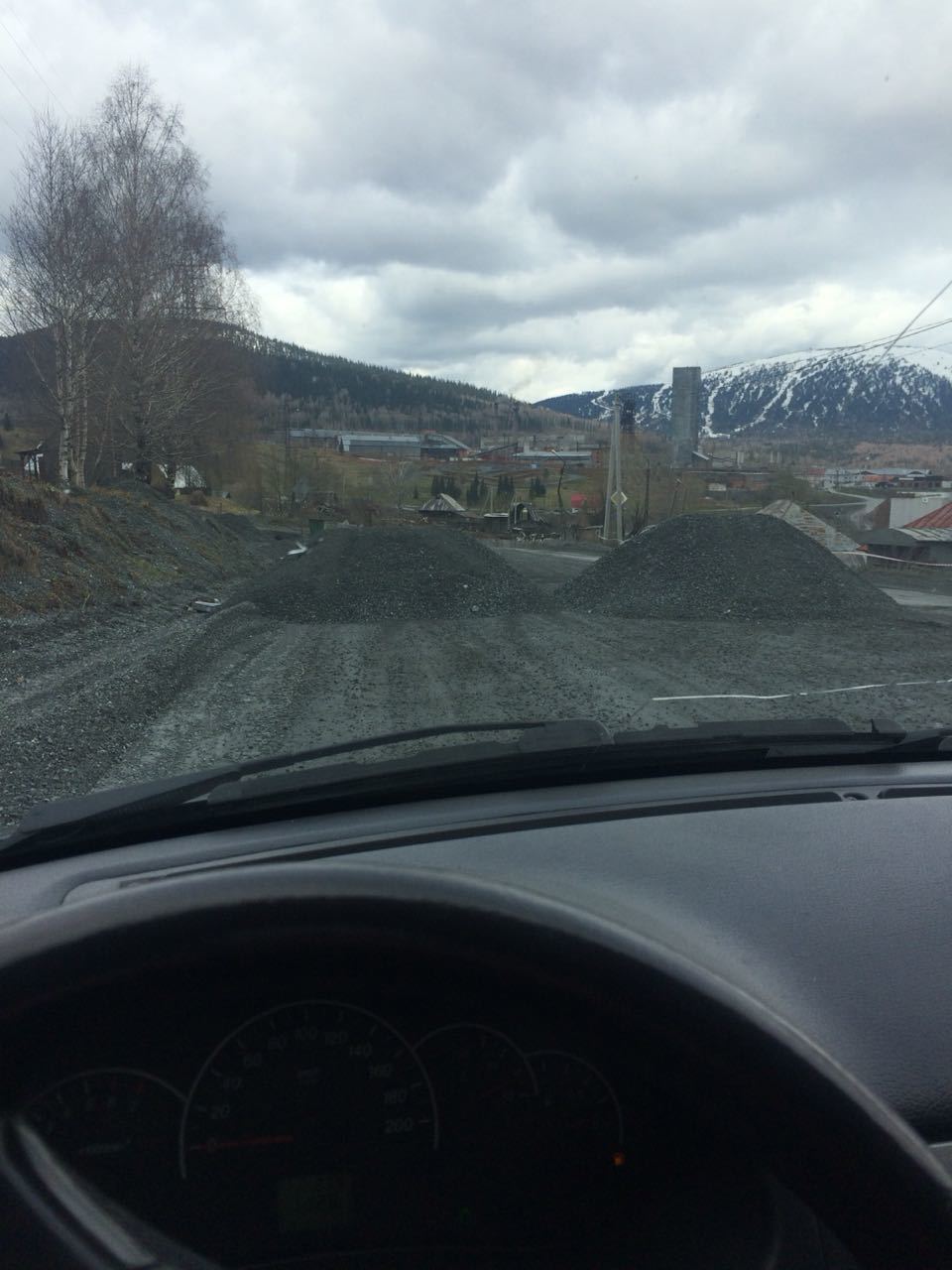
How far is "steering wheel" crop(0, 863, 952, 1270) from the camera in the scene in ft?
3.44

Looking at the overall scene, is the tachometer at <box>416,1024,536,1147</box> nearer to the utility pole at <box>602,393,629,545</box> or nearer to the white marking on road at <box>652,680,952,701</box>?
the white marking on road at <box>652,680,952,701</box>

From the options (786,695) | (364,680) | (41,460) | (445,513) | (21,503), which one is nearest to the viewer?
(786,695)

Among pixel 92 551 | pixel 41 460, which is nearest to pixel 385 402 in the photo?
pixel 41 460

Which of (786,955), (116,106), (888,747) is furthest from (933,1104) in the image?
(116,106)

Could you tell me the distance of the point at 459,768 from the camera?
2.61m

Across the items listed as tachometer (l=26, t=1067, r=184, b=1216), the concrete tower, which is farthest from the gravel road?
the concrete tower

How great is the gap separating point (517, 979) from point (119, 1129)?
0.52 meters

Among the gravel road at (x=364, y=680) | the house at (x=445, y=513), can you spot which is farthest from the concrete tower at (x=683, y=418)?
the gravel road at (x=364, y=680)

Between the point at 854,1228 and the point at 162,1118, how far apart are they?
804mm

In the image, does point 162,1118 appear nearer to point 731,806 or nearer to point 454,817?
point 454,817

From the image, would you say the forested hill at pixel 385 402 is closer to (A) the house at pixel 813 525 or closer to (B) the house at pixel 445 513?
(B) the house at pixel 445 513

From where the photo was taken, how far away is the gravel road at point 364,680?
7023 millimetres

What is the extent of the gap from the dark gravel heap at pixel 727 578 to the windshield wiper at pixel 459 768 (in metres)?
13.1

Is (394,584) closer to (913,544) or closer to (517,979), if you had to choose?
(517,979)
